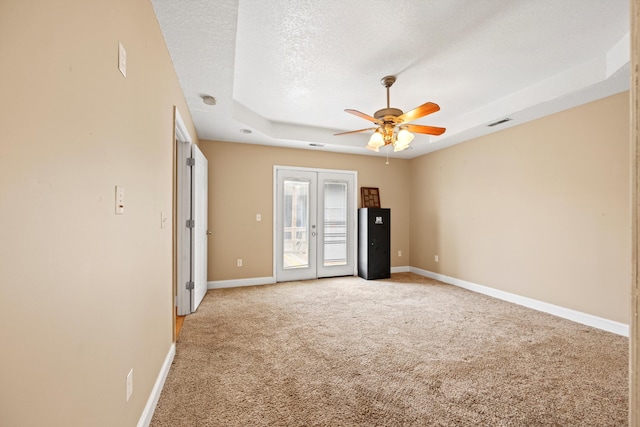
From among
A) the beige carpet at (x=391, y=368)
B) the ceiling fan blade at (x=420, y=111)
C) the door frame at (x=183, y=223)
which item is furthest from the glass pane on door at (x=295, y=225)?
the ceiling fan blade at (x=420, y=111)

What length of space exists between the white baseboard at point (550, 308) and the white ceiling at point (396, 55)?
2385mm

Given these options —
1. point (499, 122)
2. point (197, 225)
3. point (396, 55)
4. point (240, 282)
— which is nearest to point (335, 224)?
point (240, 282)

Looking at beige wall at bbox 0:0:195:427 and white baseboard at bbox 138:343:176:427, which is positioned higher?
beige wall at bbox 0:0:195:427

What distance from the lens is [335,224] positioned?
18.2 ft

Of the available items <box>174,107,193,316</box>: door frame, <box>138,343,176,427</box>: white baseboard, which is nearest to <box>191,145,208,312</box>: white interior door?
<box>174,107,193,316</box>: door frame

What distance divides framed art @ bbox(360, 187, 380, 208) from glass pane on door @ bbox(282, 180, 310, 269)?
118cm

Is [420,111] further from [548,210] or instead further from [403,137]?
[548,210]

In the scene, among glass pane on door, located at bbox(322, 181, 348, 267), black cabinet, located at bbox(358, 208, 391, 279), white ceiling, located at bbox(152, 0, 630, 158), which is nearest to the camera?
white ceiling, located at bbox(152, 0, 630, 158)

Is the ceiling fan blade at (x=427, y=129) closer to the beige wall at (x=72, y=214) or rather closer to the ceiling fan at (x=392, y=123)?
the ceiling fan at (x=392, y=123)

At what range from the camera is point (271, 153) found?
510 centimetres

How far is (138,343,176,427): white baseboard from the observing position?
1.61 metres

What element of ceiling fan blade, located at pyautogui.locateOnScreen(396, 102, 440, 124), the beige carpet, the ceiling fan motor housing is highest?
the ceiling fan motor housing

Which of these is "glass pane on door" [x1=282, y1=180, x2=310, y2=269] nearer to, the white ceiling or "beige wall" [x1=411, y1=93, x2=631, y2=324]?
the white ceiling

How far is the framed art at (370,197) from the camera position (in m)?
5.75
